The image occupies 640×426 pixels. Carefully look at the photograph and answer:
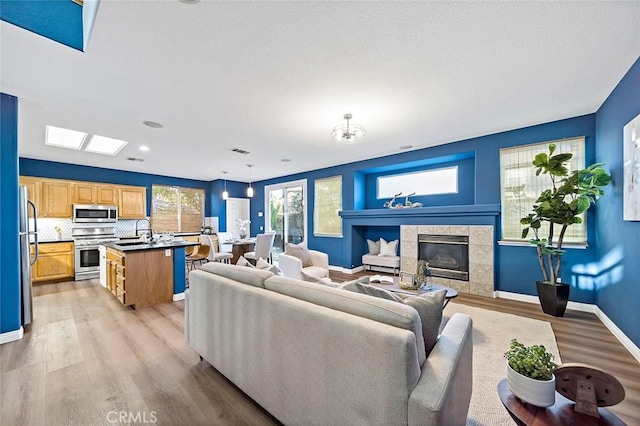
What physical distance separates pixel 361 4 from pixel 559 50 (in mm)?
1808

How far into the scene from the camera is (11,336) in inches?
112

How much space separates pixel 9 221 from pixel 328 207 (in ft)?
18.2

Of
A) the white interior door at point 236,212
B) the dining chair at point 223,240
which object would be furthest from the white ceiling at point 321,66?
the white interior door at point 236,212

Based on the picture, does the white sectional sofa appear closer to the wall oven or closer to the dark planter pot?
Result: the dark planter pot

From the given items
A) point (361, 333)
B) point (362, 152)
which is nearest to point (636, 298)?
point (361, 333)

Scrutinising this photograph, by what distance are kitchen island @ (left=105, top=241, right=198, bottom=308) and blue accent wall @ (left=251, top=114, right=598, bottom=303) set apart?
371 cm

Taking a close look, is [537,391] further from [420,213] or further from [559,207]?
[420,213]

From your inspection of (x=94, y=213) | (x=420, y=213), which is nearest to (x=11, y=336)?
(x=94, y=213)

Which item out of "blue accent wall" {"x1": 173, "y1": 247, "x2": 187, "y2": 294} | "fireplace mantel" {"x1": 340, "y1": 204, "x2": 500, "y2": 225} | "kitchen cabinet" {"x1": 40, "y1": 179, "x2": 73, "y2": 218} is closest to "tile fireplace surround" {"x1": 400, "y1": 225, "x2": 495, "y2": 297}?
"fireplace mantel" {"x1": 340, "y1": 204, "x2": 500, "y2": 225}

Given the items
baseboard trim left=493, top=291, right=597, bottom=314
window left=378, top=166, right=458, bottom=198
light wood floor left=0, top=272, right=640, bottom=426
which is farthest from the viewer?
window left=378, top=166, right=458, bottom=198

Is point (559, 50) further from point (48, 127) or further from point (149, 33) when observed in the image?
point (48, 127)

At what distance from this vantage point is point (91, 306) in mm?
3934

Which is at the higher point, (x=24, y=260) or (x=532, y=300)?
A: (x=24, y=260)

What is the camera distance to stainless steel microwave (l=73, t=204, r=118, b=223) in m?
6.00
